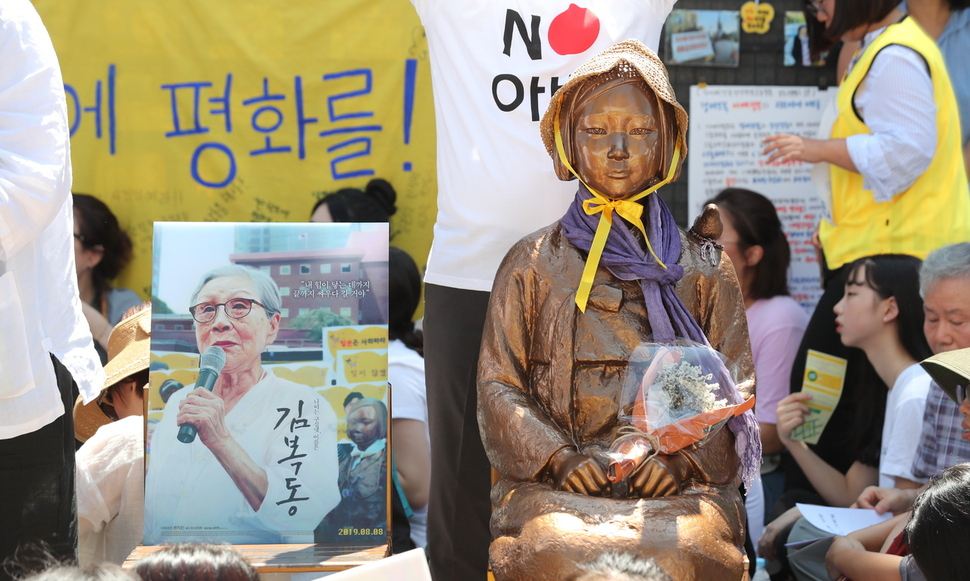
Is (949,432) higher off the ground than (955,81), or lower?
lower

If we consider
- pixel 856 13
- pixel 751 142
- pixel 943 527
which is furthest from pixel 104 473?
pixel 751 142

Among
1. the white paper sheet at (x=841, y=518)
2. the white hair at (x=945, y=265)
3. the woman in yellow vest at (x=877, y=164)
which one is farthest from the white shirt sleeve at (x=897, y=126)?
the white paper sheet at (x=841, y=518)

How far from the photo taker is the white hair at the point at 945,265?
3.97 m

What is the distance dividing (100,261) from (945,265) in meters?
3.47

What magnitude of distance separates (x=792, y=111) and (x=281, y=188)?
2.38 metres

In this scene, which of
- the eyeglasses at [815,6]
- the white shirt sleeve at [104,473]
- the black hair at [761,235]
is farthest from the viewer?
the black hair at [761,235]

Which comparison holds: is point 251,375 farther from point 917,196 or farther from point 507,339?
point 917,196

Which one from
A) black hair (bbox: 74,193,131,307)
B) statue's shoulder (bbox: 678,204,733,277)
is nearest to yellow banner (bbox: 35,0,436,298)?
black hair (bbox: 74,193,131,307)

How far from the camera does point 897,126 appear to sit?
4.55 m

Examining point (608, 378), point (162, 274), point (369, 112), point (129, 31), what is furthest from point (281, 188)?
point (608, 378)

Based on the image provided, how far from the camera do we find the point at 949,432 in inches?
154

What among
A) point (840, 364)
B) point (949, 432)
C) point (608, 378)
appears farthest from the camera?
point (840, 364)

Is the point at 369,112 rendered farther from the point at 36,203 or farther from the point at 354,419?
the point at 36,203

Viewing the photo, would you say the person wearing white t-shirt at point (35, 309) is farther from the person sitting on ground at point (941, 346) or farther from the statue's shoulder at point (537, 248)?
the person sitting on ground at point (941, 346)
